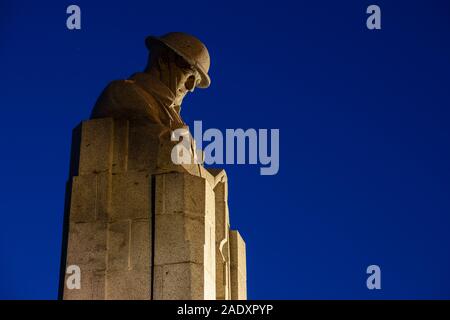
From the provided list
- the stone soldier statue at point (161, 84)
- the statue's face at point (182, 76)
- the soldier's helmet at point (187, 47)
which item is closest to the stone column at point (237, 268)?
the stone soldier statue at point (161, 84)

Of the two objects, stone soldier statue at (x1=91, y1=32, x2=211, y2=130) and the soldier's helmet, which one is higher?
the soldier's helmet

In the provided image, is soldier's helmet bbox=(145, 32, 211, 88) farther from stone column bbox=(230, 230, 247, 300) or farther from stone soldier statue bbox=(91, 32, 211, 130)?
stone column bbox=(230, 230, 247, 300)

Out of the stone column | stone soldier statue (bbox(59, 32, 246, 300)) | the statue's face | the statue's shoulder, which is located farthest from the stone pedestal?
the statue's face

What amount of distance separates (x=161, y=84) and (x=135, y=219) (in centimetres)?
371

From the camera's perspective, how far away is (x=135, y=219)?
2380cm

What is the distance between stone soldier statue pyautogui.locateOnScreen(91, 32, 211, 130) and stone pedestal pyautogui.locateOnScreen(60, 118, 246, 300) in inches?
19.0

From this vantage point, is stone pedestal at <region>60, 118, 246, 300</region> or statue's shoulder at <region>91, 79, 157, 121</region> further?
statue's shoulder at <region>91, 79, 157, 121</region>

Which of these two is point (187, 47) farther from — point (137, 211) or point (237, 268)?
point (237, 268)

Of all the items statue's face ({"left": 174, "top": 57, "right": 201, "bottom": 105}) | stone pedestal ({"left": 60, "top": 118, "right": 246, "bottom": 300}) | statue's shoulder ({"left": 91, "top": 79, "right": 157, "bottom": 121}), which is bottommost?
stone pedestal ({"left": 60, "top": 118, "right": 246, "bottom": 300})

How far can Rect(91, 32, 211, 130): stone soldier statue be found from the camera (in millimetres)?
25219

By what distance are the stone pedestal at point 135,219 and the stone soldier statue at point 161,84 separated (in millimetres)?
483

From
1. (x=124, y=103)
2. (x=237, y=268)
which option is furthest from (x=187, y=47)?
(x=237, y=268)
